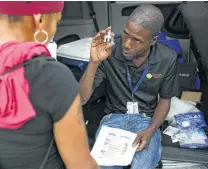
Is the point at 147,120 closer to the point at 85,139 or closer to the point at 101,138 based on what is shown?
the point at 101,138

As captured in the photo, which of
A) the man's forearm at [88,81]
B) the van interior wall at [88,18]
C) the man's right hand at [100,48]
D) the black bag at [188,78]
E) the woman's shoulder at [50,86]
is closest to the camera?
the woman's shoulder at [50,86]

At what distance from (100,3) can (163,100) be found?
5.69 feet

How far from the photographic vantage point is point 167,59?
2.00m

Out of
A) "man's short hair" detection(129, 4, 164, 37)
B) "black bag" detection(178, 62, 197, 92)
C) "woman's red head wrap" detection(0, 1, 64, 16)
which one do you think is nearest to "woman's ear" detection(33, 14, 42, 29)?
"woman's red head wrap" detection(0, 1, 64, 16)

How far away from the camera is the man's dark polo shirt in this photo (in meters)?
2.00

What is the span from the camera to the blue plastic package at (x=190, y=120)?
7.61 feet

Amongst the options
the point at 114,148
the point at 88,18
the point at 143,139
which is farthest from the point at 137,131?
the point at 88,18

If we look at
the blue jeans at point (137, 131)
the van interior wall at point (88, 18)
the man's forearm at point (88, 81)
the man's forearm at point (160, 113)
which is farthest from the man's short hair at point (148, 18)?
the van interior wall at point (88, 18)

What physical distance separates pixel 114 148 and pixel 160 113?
16.0 inches

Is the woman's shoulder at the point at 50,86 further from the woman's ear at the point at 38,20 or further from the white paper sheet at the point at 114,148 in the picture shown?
the white paper sheet at the point at 114,148

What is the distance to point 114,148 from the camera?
6.05 ft

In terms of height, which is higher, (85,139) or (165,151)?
(85,139)

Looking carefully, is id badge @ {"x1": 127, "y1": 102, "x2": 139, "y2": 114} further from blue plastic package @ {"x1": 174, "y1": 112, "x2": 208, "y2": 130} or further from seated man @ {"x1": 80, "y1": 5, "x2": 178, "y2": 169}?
blue plastic package @ {"x1": 174, "y1": 112, "x2": 208, "y2": 130}

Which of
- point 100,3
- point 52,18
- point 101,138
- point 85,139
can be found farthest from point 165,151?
point 100,3
